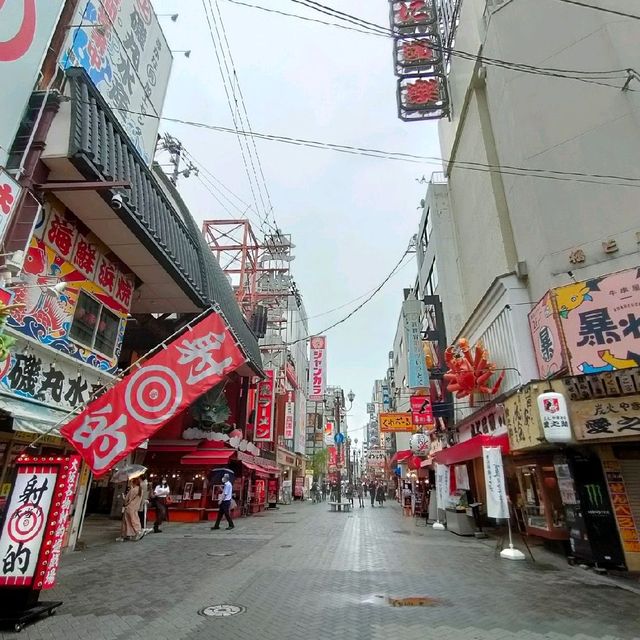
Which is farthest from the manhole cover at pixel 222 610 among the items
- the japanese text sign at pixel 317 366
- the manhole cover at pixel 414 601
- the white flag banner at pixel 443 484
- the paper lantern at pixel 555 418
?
the japanese text sign at pixel 317 366

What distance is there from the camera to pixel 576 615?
5.93 meters

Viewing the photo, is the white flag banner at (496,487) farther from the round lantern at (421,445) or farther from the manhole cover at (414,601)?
the round lantern at (421,445)

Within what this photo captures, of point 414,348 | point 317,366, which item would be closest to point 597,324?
point 414,348

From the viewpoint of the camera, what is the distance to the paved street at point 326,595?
5.29m

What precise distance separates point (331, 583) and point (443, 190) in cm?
2110

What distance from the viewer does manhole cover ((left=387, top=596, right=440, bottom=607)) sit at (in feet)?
21.0

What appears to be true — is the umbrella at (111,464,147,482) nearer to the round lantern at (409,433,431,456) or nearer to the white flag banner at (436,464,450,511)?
the white flag banner at (436,464,450,511)

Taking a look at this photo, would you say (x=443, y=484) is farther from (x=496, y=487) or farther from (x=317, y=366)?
(x=317, y=366)

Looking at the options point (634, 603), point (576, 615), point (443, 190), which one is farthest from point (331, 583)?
point (443, 190)

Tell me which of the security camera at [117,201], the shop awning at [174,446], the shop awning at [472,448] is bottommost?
the shop awning at [472,448]

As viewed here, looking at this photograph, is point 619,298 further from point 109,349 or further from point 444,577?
point 109,349

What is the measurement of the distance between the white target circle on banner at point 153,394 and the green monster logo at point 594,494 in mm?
8994

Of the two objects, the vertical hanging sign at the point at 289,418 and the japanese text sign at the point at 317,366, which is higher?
the japanese text sign at the point at 317,366

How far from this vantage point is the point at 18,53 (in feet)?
23.4
